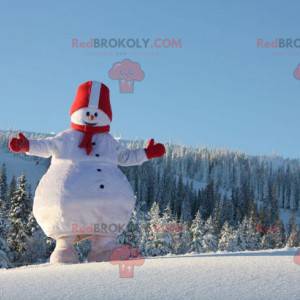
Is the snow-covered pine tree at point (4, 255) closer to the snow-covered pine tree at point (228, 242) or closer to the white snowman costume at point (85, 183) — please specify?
the white snowman costume at point (85, 183)

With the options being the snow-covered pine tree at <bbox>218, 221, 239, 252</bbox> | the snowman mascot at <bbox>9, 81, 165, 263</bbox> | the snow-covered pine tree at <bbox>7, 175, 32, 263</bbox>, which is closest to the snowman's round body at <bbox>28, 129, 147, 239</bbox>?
the snowman mascot at <bbox>9, 81, 165, 263</bbox>

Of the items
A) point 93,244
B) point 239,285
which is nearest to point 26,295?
point 239,285

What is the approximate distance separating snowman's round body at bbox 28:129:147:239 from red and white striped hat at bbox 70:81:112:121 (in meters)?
0.36

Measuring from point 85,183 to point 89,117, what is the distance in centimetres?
98

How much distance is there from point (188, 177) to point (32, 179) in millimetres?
36515

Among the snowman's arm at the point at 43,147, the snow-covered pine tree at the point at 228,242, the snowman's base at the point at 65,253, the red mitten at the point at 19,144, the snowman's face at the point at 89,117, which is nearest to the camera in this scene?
the snowman's base at the point at 65,253

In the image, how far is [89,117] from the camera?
7.79m

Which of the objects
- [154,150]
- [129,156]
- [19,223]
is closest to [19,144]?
[129,156]

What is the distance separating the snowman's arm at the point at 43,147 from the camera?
7.52 m

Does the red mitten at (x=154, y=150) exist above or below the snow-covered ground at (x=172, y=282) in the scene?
above

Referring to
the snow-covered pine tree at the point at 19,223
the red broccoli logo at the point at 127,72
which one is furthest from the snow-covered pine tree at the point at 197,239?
the red broccoli logo at the point at 127,72

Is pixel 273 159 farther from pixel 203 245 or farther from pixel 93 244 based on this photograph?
pixel 93 244

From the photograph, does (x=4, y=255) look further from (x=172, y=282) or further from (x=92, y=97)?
(x=172, y=282)

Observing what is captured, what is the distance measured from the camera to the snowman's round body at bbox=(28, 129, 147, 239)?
7.22 meters
